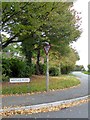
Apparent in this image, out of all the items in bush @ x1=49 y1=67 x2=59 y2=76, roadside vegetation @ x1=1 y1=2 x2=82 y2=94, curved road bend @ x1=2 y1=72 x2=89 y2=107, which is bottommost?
curved road bend @ x1=2 y1=72 x2=89 y2=107

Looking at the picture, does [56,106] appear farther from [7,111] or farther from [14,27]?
[14,27]

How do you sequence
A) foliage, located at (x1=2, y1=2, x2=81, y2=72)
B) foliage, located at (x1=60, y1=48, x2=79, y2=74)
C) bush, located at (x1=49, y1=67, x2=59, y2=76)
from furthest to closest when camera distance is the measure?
foliage, located at (x1=60, y1=48, x2=79, y2=74)
bush, located at (x1=49, y1=67, x2=59, y2=76)
foliage, located at (x1=2, y1=2, x2=81, y2=72)

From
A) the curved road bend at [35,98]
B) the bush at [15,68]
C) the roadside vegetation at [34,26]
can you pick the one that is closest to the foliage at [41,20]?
the roadside vegetation at [34,26]

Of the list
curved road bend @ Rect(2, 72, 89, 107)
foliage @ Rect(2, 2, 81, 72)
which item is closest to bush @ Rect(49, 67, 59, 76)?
foliage @ Rect(2, 2, 81, 72)

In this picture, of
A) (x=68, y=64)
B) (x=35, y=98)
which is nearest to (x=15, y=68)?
(x=35, y=98)

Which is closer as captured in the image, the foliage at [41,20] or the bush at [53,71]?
the foliage at [41,20]

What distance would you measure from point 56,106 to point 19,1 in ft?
16.8

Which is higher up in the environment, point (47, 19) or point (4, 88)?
point (47, 19)

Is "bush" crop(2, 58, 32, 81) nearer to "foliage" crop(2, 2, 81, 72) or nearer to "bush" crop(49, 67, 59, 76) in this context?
"foliage" crop(2, 2, 81, 72)

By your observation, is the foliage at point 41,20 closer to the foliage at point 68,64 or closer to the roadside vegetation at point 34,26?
the roadside vegetation at point 34,26

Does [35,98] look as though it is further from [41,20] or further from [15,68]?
[15,68]

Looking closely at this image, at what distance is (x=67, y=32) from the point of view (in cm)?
1820

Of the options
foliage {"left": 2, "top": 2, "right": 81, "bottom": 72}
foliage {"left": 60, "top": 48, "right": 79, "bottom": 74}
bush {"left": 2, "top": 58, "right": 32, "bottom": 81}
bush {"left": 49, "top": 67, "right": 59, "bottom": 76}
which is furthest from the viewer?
foliage {"left": 60, "top": 48, "right": 79, "bottom": 74}

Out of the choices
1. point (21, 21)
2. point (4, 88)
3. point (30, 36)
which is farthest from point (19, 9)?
point (30, 36)
